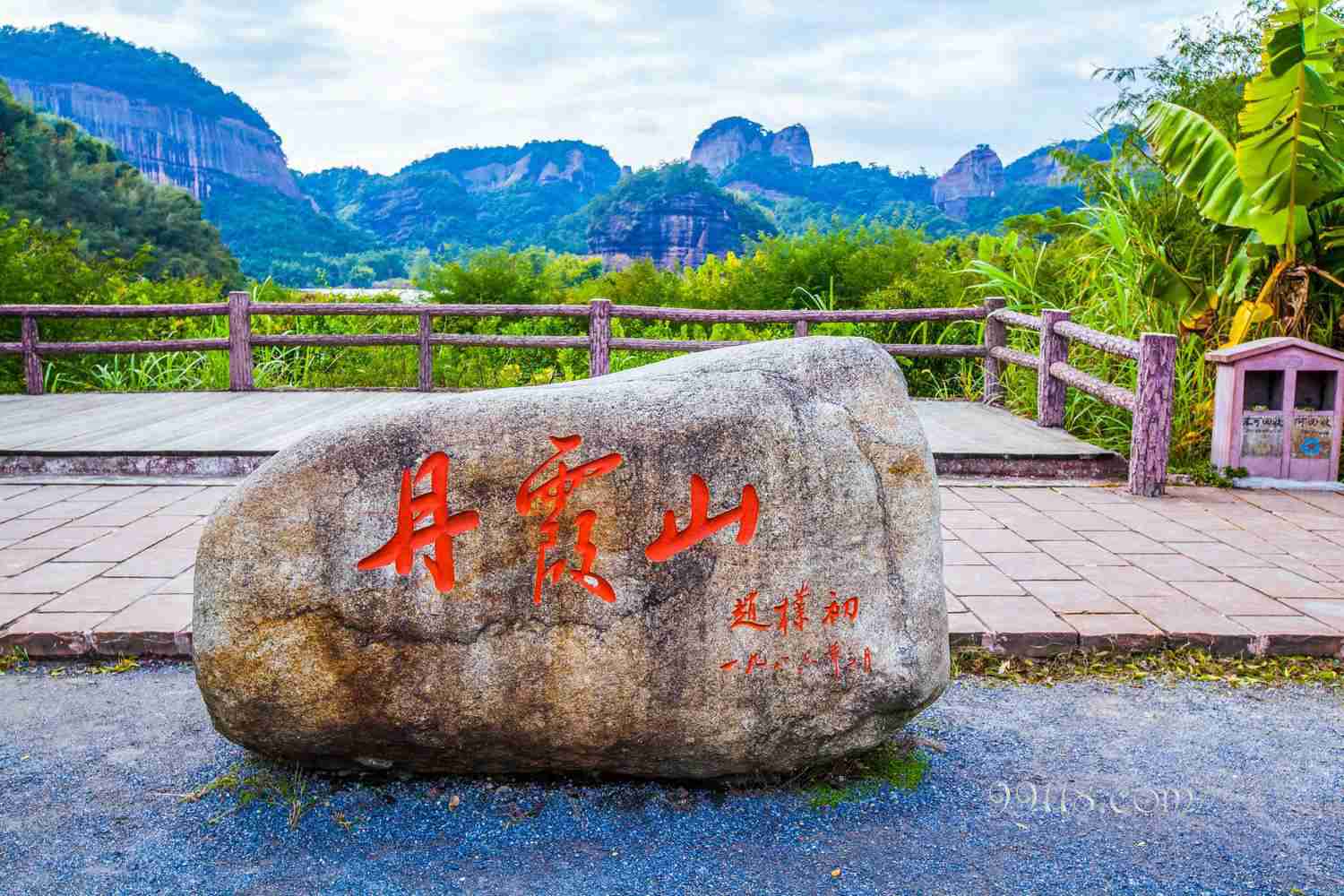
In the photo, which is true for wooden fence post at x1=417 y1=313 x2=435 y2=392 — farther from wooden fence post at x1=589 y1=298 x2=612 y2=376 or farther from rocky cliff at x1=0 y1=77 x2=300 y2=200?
rocky cliff at x1=0 y1=77 x2=300 y2=200

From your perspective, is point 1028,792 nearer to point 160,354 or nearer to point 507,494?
point 507,494

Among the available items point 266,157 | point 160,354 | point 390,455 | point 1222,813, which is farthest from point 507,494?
point 266,157

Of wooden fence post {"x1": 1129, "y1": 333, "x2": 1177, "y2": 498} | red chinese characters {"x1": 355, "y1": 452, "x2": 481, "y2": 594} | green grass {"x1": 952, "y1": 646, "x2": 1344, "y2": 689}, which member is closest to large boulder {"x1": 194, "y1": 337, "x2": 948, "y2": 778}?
red chinese characters {"x1": 355, "y1": 452, "x2": 481, "y2": 594}

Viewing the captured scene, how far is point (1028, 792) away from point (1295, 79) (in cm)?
463

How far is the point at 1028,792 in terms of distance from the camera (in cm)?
248

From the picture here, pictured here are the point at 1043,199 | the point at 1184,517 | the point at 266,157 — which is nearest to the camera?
the point at 1184,517

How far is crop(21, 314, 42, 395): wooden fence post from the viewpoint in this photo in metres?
7.70

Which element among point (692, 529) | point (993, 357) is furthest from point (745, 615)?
point (993, 357)

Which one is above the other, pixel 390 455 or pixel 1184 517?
pixel 390 455

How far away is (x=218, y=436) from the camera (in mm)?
6062

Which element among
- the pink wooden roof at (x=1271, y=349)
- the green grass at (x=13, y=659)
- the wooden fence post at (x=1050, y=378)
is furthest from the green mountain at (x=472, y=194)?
the green grass at (x=13, y=659)

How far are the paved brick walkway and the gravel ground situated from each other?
1.55 ft

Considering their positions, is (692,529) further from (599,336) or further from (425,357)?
(425,357)

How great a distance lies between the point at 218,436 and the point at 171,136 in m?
68.8
